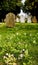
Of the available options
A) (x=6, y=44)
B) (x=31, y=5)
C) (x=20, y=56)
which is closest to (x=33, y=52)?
(x=20, y=56)

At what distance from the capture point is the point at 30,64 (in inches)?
485

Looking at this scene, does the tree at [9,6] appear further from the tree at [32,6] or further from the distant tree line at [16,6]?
the tree at [32,6]

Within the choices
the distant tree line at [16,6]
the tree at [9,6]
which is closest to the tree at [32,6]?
the distant tree line at [16,6]

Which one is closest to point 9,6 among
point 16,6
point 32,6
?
point 16,6

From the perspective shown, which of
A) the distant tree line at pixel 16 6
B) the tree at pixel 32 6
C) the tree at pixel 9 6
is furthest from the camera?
the tree at pixel 9 6

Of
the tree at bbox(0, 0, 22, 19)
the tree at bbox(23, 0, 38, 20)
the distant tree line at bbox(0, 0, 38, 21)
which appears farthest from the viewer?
the tree at bbox(0, 0, 22, 19)

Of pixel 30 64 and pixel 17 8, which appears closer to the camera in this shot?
pixel 30 64

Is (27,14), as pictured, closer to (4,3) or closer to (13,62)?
(4,3)

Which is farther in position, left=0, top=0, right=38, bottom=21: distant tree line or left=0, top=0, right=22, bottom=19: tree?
left=0, top=0, right=22, bottom=19: tree

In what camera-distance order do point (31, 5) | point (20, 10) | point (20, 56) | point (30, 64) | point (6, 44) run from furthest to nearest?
point (20, 10), point (31, 5), point (6, 44), point (20, 56), point (30, 64)

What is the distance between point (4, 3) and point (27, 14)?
6.15 metres

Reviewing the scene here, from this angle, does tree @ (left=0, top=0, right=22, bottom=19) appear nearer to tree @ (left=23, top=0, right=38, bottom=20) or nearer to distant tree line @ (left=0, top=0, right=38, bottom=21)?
distant tree line @ (left=0, top=0, right=38, bottom=21)

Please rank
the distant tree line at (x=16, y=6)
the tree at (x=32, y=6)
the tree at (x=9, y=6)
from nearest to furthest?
1. the tree at (x=32, y=6)
2. the distant tree line at (x=16, y=6)
3. the tree at (x=9, y=6)

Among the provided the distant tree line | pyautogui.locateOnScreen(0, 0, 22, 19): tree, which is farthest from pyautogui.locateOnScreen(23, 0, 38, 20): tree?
pyautogui.locateOnScreen(0, 0, 22, 19): tree
